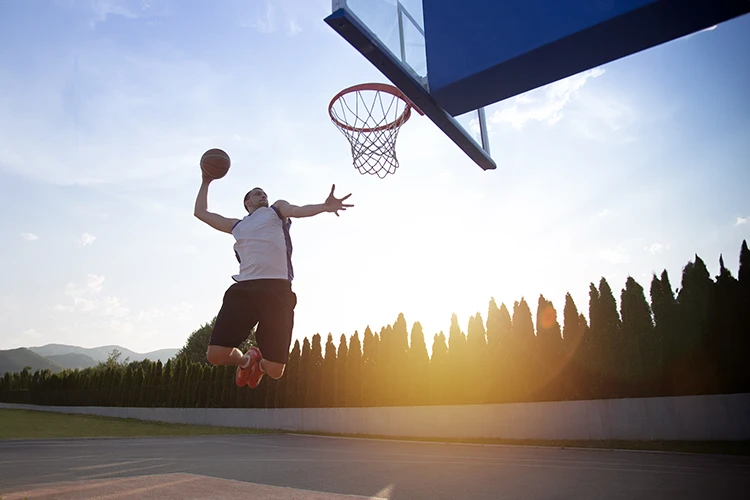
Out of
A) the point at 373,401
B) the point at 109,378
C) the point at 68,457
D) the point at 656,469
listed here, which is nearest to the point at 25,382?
the point at 109,378

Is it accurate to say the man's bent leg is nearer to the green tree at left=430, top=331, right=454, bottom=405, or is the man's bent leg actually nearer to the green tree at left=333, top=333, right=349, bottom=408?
the green tree at left=430, top=331, right=454, bottom=405

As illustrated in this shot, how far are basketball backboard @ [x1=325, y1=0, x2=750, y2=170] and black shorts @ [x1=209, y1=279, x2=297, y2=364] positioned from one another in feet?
8.30

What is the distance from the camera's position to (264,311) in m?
4.06

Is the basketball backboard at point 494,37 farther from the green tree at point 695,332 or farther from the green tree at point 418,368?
the green tree at point 418,368

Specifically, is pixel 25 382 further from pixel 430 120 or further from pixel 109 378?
pixel 430 120

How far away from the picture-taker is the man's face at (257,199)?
14.6ft

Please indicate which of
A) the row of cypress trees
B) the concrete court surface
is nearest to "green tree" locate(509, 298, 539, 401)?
the row of cypress trees


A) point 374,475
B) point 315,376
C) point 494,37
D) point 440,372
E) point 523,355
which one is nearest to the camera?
point 494,37

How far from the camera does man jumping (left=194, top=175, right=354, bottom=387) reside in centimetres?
392

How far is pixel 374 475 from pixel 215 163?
5841mm

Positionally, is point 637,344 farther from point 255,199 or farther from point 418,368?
point 255,199

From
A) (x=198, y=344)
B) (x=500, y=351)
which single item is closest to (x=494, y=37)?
(x=500, y=351)

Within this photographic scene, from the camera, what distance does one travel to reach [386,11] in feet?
18.1

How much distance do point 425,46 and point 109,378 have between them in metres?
40.8
